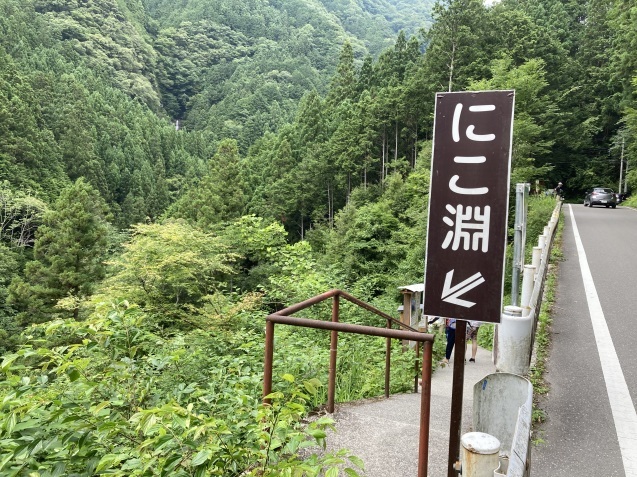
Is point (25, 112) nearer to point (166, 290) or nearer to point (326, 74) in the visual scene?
point (166, 290)

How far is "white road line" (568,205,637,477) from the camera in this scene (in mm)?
3627

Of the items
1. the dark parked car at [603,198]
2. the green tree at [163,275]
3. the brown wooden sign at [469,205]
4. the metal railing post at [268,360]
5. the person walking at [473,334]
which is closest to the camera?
the brown wooden sign at [469,205]

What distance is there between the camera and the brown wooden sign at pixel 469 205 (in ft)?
8.19

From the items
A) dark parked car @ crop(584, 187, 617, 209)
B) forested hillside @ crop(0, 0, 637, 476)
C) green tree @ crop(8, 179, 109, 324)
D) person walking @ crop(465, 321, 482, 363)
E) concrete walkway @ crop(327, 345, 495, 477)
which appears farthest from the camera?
dark parked car @ crop(584, 187, 617, 209)

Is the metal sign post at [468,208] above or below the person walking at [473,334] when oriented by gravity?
above

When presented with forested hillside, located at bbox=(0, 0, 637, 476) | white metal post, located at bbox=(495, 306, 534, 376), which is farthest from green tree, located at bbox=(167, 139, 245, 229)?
white metal post, located at bbox=(495, 306, 534, 376)

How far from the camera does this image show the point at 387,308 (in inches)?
511

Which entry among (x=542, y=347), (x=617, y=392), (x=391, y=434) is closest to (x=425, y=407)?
(x=391, y=434)

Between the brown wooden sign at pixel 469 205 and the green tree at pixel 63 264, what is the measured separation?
966 inches

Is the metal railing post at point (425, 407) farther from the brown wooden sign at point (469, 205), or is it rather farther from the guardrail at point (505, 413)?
the brown wooden sign at point (469, 205)

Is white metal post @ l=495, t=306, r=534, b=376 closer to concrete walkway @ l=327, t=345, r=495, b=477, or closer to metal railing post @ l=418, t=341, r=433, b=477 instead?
concrete walkway @ l=327, t=345, r=495, b=477

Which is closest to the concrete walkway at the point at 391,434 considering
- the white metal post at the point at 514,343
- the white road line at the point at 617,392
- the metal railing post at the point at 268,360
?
the white metal post at the point at 514,343

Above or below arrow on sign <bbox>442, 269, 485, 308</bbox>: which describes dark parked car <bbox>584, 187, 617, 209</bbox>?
above

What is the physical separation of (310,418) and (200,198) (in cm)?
3589
